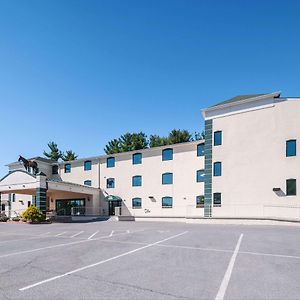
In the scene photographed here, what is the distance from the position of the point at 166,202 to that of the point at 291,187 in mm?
13608

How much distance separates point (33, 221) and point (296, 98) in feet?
86.2

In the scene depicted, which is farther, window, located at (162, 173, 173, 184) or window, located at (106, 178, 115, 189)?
window, located at (106, 178, 115, 189)

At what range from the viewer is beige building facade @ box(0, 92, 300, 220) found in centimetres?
2455

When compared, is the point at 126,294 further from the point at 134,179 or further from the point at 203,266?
the point at 134,179

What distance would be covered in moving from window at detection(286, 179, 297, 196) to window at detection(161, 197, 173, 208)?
12631 millimetres

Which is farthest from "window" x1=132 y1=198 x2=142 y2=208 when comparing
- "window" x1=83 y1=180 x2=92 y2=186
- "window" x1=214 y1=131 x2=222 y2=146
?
"window" x1=214 y1=131 x2=222 y2=146

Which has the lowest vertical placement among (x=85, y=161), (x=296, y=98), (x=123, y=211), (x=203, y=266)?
(x=123, y=211)

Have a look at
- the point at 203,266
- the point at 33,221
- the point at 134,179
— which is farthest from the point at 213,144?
the point at 203,266

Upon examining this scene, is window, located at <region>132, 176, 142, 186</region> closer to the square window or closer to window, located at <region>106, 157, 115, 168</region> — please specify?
window, located at <region>106, 157, 115, 168</region>

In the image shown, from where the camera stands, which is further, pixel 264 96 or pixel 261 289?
pixel 264 96

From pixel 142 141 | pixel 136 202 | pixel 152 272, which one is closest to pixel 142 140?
pixel 142 141

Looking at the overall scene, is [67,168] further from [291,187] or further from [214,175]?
[291,187]

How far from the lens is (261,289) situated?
589 centimetres

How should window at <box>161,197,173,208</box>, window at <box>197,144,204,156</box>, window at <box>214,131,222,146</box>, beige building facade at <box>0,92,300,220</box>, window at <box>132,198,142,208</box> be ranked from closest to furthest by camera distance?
beige building facade at <box>0,92,300,220</box>
window at <box>214,131,222,146</box>
window at <box>197,144,204,156</box>
window at <box>161,197,173,208</box>
window at <box>132,198,142,208</box>
